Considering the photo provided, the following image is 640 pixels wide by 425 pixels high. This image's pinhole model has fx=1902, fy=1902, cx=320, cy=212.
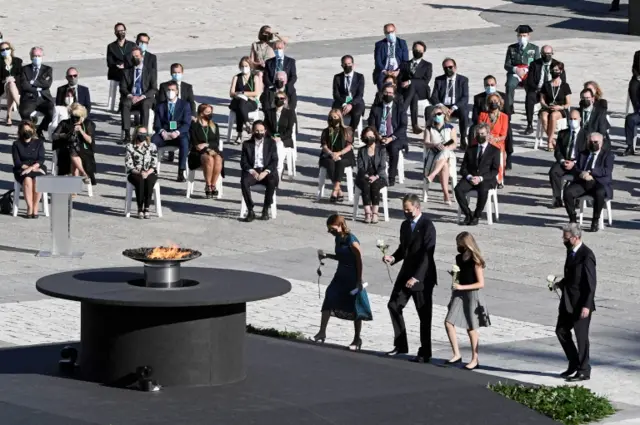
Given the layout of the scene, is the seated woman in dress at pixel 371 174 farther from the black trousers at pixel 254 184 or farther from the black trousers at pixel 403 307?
the black trousers at pixel 403 307

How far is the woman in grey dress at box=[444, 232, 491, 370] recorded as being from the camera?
18984 mm

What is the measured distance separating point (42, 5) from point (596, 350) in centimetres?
3215

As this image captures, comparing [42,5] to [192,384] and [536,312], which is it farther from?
[192,384]

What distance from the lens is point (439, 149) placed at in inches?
1139

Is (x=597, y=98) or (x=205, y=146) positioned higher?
(x=597, y=98)

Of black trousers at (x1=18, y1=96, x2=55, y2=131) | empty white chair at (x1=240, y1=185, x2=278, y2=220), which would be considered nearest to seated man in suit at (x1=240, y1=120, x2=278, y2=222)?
empty white chair at (x1=240, y1=185, x2=278, y2=220)

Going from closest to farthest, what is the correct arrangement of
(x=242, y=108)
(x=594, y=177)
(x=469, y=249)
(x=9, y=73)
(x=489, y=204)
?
(x=469, y=249)
(x=594, y=177)
(x=489, y=204)
(x=242, y=108)
(x=9, y=73)

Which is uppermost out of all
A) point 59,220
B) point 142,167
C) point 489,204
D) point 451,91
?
point 451,91

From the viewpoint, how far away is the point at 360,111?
32.2 m

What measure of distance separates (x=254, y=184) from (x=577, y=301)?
32.3 feet

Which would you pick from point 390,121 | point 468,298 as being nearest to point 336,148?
point 390,121

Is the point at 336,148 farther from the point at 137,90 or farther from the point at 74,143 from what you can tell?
the point at 137,90

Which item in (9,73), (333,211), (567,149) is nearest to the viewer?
(567,149)

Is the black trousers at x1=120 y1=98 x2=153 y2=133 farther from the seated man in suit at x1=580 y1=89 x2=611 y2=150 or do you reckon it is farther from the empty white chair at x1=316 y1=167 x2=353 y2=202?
the seated man in suit at x1=580 y1=89 x2=611 y2=150
